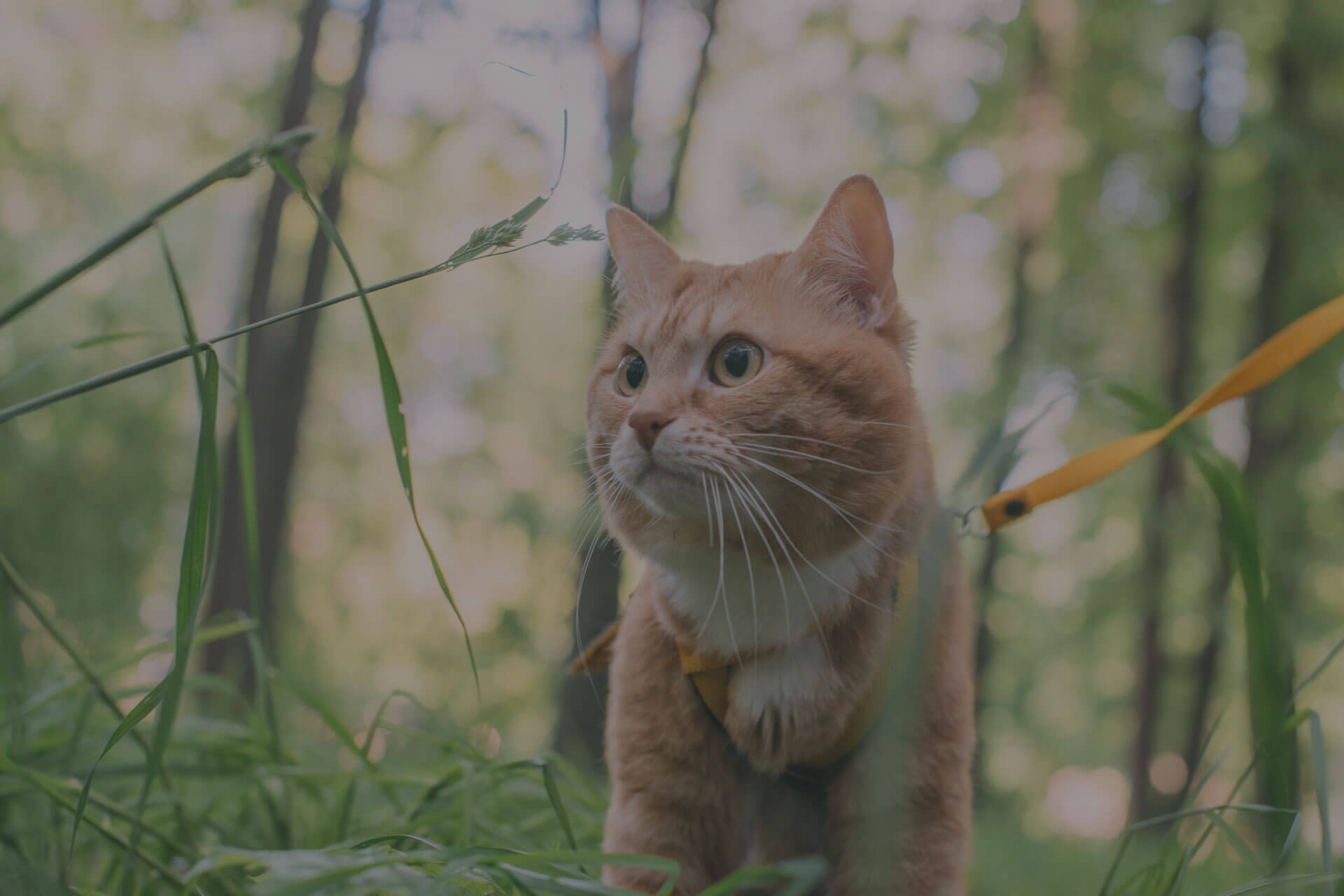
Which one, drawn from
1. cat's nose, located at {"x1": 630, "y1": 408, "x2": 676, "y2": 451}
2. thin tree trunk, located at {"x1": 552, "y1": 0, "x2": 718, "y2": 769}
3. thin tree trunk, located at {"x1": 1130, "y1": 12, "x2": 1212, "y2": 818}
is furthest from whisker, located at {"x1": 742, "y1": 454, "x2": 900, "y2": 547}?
thin tree trunk, located at {"x1": 1130, "y1": 12, "x2": 1212, "y2": 818}

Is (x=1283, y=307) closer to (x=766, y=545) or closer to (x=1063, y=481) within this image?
(x=1063, y=481)

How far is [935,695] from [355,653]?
12047mm

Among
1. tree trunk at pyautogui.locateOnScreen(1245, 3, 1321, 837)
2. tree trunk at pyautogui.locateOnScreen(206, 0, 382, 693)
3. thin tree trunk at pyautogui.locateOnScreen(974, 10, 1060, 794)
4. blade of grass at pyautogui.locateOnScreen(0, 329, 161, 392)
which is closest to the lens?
blade of grass at pyautogui.locateOnScreen(0, 329, 161, 392)

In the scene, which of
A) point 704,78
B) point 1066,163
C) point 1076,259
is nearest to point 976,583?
point 1076,259

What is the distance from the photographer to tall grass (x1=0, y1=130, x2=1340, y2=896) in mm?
842

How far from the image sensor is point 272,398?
4.49m

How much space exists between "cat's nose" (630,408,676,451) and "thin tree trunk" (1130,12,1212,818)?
215 inches

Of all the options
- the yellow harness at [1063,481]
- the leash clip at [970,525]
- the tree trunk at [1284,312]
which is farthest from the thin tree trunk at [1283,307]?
the yellow harness at [1063,481]

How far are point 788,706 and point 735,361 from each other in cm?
61

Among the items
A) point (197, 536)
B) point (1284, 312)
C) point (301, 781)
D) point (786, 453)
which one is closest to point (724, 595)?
point (786, 453)

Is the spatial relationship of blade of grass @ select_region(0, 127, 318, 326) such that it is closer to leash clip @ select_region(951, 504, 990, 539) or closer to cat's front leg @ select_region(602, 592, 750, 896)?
cat's front leg @ select_region(602, 592, 750, 896)

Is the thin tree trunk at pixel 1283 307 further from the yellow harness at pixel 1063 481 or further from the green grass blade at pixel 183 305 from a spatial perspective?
the green grass blade at pixel 183 305

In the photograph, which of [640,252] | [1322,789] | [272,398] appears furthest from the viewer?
[272,398]

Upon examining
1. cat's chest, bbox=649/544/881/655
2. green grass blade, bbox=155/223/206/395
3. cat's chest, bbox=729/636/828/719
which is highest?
green grass blade, bbox=155/223/206/395
